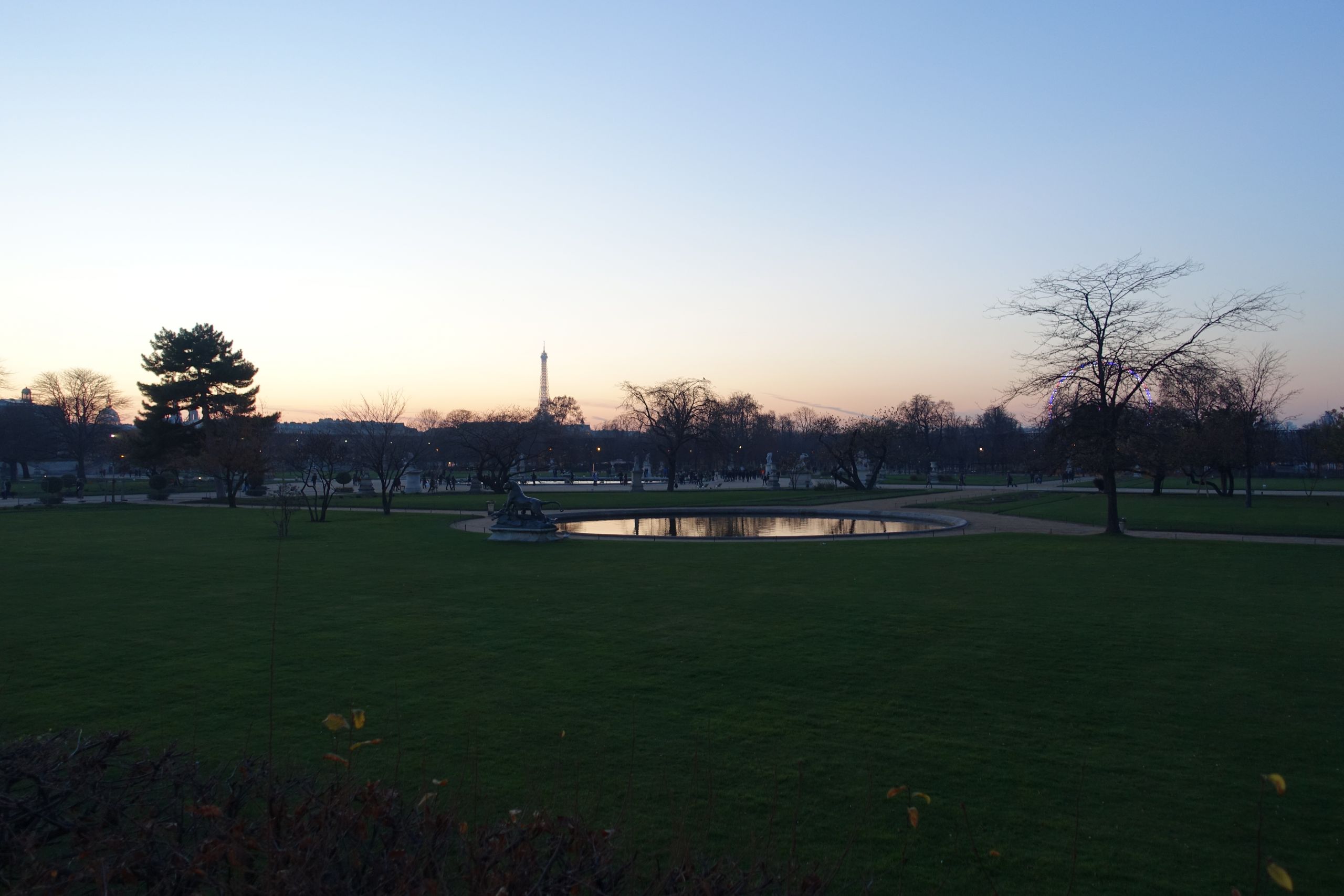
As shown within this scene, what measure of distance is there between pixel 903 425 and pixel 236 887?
55.5 metres

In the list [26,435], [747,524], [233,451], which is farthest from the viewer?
[26,435]

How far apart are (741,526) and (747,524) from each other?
111 centimetres

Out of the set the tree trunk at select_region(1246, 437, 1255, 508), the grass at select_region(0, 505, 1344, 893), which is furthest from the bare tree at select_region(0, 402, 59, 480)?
the tree trunk at select_region(1246, 437, 1255, 508)

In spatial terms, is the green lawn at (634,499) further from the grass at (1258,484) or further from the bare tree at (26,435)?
the bare tree at (26,435)

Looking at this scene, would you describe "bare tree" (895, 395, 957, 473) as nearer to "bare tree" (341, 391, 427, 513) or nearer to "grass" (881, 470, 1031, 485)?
"grass" (881, 470, 1031, 485)

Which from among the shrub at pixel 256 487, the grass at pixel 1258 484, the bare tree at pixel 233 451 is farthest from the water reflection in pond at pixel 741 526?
the grass at pixel 1258 484

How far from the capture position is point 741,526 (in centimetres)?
2795

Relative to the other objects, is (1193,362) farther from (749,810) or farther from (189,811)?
(189,811)

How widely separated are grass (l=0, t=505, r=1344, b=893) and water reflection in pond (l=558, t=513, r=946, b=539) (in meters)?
9.31

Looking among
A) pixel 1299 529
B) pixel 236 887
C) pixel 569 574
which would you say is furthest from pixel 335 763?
pixel 1299 529

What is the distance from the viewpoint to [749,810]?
16.9 ft

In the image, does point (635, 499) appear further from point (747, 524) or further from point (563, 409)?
point (563, 409)

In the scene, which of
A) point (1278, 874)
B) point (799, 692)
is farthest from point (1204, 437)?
point (1278, 874)

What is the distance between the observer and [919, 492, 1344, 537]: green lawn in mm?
24328
